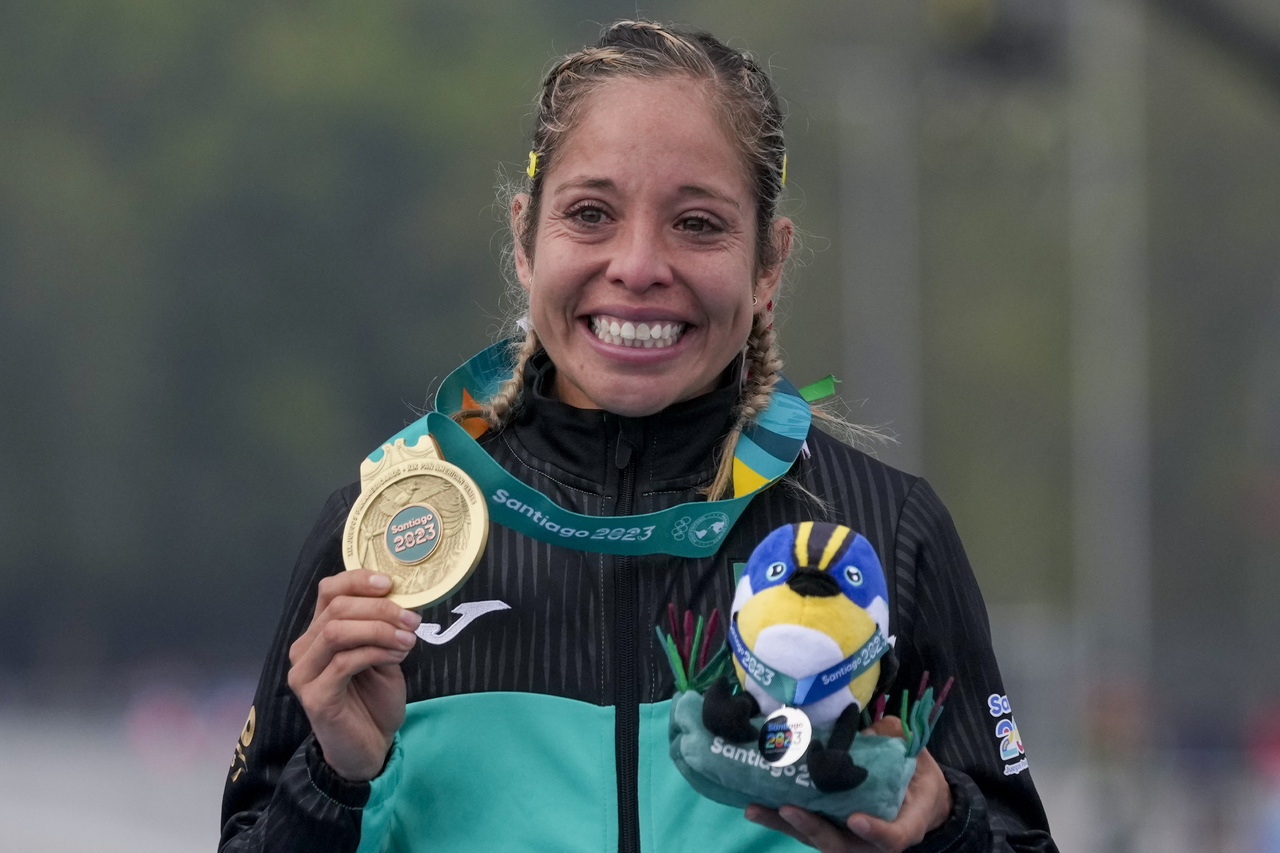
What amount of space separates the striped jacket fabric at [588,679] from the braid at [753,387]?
0.03m

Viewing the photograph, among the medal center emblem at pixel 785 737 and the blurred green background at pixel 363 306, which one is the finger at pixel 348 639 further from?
the blurred green background at pixel 363 306

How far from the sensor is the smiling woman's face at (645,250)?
7.13 feet

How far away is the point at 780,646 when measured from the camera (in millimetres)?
1748

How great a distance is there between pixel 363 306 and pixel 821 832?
96.3 ft

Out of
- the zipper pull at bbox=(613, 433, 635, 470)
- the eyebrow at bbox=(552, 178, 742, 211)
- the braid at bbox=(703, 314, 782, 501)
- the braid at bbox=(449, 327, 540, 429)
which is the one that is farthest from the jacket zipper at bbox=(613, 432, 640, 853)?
the eyebrow at bbox=(552, 178, 742, 211)

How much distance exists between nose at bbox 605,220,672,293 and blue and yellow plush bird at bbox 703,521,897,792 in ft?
1.53

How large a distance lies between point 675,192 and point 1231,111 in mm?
35816

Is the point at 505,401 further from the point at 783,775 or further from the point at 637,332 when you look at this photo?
the point at 783,775

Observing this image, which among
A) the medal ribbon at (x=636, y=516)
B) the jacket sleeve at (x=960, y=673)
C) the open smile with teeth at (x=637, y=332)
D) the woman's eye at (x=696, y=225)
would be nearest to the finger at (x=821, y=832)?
the jacket sleeve at (x=960, y=673)

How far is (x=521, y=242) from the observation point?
8.00ft

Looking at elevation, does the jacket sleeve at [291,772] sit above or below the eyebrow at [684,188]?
below

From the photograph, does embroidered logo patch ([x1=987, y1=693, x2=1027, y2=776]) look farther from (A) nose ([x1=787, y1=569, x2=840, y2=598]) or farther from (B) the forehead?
(B) the forehead

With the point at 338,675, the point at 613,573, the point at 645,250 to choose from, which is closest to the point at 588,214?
the point at 645,250

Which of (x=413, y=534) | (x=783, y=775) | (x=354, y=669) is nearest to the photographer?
(x=783, y=775)
